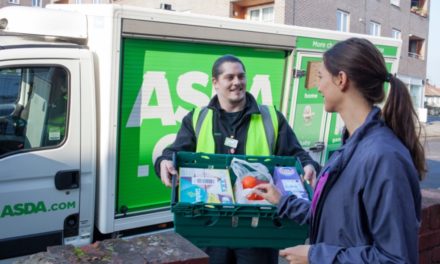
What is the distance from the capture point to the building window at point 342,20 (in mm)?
23817

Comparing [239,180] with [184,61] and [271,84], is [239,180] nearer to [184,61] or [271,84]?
[184,61]

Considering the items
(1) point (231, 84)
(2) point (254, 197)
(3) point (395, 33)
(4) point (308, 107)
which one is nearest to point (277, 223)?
(2) point (254, 197)

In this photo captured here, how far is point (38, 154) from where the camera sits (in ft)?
11.4

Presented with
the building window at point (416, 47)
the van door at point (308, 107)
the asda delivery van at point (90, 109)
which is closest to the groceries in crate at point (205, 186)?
the asda delivery van at point (90, 109)

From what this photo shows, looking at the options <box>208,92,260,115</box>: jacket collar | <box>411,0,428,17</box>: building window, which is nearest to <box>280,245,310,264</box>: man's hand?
<box>208,92,260,115</box>: jacket collar

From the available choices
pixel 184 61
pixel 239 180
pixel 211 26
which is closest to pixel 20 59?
pixel 184 61

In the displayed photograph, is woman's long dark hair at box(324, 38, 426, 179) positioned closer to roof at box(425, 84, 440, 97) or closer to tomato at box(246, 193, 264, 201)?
tomato at box(246, 193, 264, 201)

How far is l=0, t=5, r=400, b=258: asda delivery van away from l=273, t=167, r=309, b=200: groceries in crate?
171cm

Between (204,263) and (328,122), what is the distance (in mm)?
3975

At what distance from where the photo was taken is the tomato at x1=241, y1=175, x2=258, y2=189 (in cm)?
222

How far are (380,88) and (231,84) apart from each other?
121 centimetres

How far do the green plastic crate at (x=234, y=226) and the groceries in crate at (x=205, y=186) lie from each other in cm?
5

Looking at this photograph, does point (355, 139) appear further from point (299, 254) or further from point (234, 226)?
point (234, 226)

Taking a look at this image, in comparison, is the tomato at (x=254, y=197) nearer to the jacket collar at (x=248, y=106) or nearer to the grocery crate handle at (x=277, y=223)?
the grocery crate handle at (x=277, y=223)
